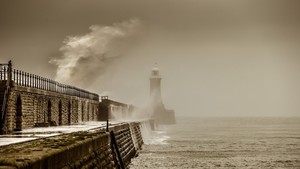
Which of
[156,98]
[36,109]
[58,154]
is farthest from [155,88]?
[58,154]

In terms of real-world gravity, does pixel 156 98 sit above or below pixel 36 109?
above

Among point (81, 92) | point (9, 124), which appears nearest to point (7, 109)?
point (9, 124)

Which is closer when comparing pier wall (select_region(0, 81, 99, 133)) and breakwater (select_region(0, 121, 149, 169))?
breakwater (select_region(0, 121, 149, 169))

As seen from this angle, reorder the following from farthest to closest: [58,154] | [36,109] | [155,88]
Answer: [155,88] → [36,109] → [58,154]

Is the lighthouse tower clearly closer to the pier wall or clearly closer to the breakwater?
the pier wall

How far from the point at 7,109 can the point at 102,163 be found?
9.11m

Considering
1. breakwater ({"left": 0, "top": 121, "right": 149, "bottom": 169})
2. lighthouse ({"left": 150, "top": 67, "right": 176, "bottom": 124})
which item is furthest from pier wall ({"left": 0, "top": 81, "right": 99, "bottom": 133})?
lighthouse ({"left": 150, "top": 67, "right": 176, "bottom": 124})

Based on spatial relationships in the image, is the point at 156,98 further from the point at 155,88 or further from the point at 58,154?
the point at 58,154

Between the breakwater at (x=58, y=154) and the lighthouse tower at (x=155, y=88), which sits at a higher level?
the lighthouse tower at (x=155, y=88)

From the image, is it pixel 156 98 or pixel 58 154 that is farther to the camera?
pixel 156 98

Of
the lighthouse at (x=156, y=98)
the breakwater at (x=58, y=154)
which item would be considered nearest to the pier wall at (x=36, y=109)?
the breakwater at (x=58, y=154)

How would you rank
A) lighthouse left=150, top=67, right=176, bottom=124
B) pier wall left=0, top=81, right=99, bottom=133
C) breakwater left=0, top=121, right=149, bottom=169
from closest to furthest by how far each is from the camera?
breakwater left=0, top=121, right=149, bottom=169, pier wall left=0, top=81, right=99, bottom=133, lighthouse left=150, top=67, right=176, bottom=124

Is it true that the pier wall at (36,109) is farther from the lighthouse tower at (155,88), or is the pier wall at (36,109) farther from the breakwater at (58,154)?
the lighthouse tower at (155,88)

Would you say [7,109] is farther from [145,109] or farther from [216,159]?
[145,109]
